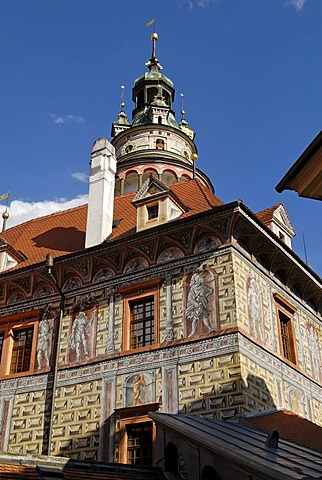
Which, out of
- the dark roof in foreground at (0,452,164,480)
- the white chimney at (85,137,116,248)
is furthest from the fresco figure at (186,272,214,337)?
the dark roof in foreground at (0,452,164,480)

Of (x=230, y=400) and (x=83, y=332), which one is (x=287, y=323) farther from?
(x=83, y=332)

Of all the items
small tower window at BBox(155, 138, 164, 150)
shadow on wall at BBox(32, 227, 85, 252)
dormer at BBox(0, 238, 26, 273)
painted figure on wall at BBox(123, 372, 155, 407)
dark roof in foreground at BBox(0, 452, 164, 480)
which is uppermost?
small tower window at BBox(155, 138, 164, 150)

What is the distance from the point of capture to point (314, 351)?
47.1 ft

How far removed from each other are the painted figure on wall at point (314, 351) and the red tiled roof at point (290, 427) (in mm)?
2743

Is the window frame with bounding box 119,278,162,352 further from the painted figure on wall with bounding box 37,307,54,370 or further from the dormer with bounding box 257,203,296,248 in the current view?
the dormer with bounding box 257,203,296,248

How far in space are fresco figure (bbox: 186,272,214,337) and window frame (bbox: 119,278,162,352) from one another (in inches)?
27.6

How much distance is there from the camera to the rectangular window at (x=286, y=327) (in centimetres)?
1329

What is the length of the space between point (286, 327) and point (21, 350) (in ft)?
18.6

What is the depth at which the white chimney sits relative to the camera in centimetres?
1428

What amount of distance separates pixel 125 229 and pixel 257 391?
489cm

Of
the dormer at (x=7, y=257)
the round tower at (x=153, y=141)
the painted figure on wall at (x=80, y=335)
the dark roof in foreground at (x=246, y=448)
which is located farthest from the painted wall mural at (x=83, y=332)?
the round tower at (x=153, y=141)

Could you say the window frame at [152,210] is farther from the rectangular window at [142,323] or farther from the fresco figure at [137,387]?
the fresco figure at [137,387]

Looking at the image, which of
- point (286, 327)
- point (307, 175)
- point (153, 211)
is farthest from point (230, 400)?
point (307, 175)

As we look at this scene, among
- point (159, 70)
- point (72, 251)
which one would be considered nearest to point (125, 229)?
point (72, 251)
